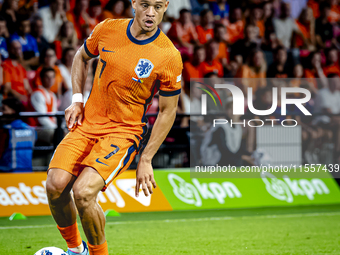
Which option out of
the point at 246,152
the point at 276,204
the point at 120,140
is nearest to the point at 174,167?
the point at 246,152

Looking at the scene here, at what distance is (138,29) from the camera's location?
397 centimetres

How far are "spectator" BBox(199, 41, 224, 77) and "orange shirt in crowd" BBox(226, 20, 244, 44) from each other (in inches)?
50.6

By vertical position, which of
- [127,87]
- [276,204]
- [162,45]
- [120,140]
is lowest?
[276,204]

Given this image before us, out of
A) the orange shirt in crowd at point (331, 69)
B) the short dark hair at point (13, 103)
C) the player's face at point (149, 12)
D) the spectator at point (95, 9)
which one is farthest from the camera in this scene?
the orange shirt in crowd at point (331, 69)

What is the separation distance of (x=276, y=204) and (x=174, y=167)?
1906 millimetres

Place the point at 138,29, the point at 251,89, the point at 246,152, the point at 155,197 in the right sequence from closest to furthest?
the point at 138,29, the point at 155,197, the point at 246,152, the point at 251,89

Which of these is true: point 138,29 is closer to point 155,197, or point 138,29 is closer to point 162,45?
point 162,45

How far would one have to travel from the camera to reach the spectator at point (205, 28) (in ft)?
35.6

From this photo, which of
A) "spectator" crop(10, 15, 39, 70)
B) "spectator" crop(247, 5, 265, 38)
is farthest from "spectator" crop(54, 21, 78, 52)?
"spectator" crop(247, 5, 265, 38)

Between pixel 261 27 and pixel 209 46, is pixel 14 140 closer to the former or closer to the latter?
pixel 209 46

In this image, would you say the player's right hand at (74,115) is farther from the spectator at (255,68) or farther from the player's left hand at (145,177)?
the spectator at (255,68)

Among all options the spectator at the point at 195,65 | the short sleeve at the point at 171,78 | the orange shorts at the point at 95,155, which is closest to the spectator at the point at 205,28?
the spectator at the point at 195,65

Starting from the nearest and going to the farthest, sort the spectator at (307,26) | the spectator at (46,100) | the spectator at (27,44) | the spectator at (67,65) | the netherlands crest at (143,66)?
the netherlands crest at (143,66) < the spectator at (46,100) < the spectator at (67,65) < the spectator at (27,44) < the spectator at (307,26)

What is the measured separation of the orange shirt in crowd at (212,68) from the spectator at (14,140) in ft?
12.4
